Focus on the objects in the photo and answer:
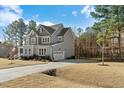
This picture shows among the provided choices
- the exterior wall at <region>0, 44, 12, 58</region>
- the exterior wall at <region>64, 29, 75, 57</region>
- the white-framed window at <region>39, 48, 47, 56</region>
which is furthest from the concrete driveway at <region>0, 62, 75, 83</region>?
the exterior wall at <region>0, 44, 12, 58</region>

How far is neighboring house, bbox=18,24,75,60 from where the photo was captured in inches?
669

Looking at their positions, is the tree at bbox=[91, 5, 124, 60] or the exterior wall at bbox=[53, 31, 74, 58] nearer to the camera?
the tree at bbox=[91, 5, 124, 60]

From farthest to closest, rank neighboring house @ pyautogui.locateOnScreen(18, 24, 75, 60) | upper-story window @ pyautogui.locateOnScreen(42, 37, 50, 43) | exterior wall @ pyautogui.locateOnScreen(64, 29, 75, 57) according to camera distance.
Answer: upper-story window @ pyautogui.locateOnScreen(42, 37, 50, 43)
neighboring house @ pyautogui.locateOnScreen(18, 24, 75, 60)
exterior wall @ pyautogui.locateOnScreen(64, 29, 75, 57)

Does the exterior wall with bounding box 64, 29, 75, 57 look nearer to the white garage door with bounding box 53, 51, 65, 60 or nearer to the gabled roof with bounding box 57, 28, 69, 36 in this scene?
the gabled roof with bounding box 57, 28, 69, 36

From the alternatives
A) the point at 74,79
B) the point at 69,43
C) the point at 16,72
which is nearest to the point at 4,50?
the point at 69,43

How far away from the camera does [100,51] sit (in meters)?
16.2

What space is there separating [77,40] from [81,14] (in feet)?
9.13

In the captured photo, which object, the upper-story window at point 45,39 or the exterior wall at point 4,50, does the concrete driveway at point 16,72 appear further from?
the exterior wall at point 4,50

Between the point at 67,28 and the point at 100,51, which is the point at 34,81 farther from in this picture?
the point at 67,28

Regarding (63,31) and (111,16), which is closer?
(111,16)

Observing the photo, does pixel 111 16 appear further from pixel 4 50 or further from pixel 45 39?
pixel 4 50

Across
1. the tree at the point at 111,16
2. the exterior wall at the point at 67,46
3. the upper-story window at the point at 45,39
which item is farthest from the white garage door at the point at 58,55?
the tree at the point at 111,16

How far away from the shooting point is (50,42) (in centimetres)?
1844
